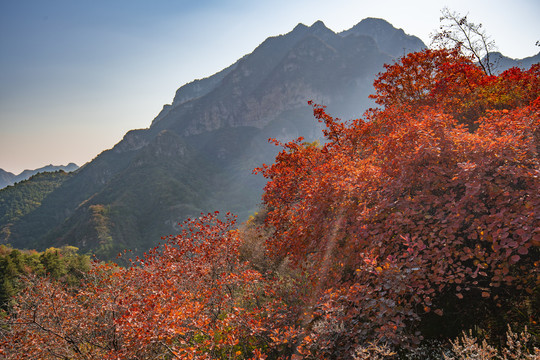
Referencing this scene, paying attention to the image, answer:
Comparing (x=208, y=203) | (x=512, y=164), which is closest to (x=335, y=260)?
(x=512, y=164)

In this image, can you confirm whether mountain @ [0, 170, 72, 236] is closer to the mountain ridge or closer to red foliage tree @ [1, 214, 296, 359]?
the mountain ridge

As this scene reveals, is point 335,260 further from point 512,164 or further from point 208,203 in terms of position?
point 208,203

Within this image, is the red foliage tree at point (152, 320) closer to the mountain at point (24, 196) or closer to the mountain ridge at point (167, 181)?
the mountain ridge at point (167, 181)

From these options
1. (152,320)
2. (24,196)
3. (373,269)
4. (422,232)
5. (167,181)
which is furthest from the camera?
(24,196)

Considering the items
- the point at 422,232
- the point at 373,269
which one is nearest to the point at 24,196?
the point at 373,269

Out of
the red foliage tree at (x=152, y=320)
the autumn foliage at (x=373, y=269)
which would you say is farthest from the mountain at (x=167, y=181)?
the autumn foliage at (x=373, y=269)

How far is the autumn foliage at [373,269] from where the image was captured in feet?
12.3

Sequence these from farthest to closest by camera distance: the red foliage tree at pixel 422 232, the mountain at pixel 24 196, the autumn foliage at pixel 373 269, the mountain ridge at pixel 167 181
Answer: the mountain at pixel 24 196
the mountain ridge at pixel 167 181
the autumn foliage at pixel 373 269
the red foliage tree at pixel 422 232

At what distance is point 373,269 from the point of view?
4.68 metres

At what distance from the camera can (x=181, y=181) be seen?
13012cm

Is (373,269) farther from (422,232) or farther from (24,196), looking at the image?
(24,196)

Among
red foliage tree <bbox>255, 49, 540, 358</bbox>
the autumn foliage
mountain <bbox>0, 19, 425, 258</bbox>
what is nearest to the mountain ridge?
mountain <bbox>0, 19, 425, 258</bbox>

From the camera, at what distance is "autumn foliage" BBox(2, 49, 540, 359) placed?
3.76 metres

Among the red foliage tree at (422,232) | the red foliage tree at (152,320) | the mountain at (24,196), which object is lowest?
the red foliage tree at (152,320)
